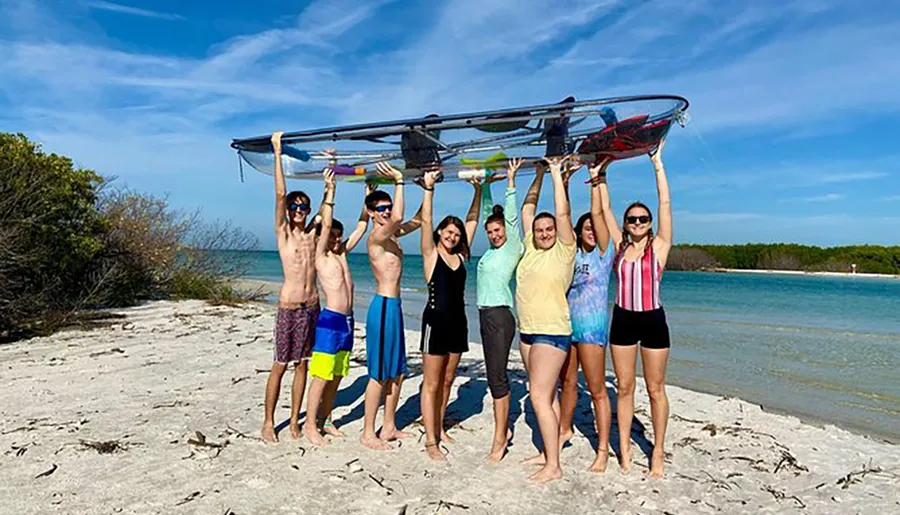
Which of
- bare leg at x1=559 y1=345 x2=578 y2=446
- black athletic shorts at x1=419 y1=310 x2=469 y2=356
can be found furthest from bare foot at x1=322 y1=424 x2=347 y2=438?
bare leg at x1=559 y1=345 x2=578 y2=446

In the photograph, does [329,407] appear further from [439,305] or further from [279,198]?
[279,198]

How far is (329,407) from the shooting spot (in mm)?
5199

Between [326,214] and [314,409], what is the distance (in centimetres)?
163

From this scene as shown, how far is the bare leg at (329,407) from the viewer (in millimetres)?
5016

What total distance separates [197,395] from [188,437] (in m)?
1.58

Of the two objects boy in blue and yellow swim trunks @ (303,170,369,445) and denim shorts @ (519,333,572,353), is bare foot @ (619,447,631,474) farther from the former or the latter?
boy in blue and yellow swim trunks @ (303,170,369,445)

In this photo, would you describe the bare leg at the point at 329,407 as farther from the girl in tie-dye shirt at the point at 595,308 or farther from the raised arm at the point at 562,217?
the raised arm at the point at 562,217

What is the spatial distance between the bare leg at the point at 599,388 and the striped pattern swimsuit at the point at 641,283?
0.44 meters

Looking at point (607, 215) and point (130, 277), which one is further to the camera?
point (130, 277)

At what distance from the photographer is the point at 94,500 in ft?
12.1

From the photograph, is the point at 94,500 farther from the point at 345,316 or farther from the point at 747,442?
the point at 747,442

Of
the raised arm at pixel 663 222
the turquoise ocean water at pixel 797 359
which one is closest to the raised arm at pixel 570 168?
the raised arm at pixel 663 222

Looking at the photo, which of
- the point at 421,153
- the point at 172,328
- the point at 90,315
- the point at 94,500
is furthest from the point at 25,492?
the point at 90,315

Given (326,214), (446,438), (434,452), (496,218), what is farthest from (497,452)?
(326,214)
